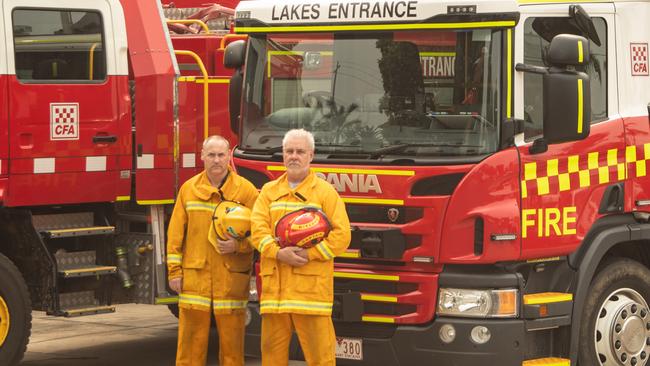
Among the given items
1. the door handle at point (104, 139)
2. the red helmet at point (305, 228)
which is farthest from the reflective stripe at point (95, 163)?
the red helmet at point (305, 228)

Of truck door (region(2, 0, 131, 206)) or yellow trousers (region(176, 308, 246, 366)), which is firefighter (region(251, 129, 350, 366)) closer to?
yellow trousers (region(176, 308, 246, 366))

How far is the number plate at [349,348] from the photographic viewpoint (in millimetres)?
9273

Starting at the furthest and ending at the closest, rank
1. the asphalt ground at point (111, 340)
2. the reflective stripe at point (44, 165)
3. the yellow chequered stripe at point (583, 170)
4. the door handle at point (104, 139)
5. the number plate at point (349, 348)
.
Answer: the asphalt ground at point (111, 340) → the door handle at point (104, 139) → the reflective stripe at point (44, 165) → the number plate at point (349, 348) → the yellow chequered stripe at point (583, 170)

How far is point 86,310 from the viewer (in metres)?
11.0

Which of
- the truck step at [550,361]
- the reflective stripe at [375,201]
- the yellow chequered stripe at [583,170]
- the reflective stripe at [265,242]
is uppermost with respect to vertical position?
the yellow chequered stripe at [583,170]

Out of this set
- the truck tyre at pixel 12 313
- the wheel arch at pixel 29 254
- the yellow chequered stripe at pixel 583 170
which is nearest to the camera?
the yellow chequered stripe at pixel 583 170

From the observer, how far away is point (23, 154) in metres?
10.5

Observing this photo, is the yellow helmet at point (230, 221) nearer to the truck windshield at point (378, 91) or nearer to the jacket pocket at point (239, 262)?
the jacket pocket at point (239, 262)

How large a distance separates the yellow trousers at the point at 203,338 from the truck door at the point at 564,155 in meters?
2.00

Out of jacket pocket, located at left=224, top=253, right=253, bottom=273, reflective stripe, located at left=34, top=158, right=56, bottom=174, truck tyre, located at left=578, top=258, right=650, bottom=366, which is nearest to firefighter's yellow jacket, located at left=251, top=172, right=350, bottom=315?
jacket pocket, located at left=224, top=253, right=253, bottom=273

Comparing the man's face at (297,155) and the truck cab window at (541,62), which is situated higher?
the truck cab window at (541,62)

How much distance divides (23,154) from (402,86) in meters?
2.93

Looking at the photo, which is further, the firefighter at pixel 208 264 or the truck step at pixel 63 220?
the truck step at pixel 63 220

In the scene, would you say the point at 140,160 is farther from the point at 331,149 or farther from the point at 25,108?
the point at 331,149
